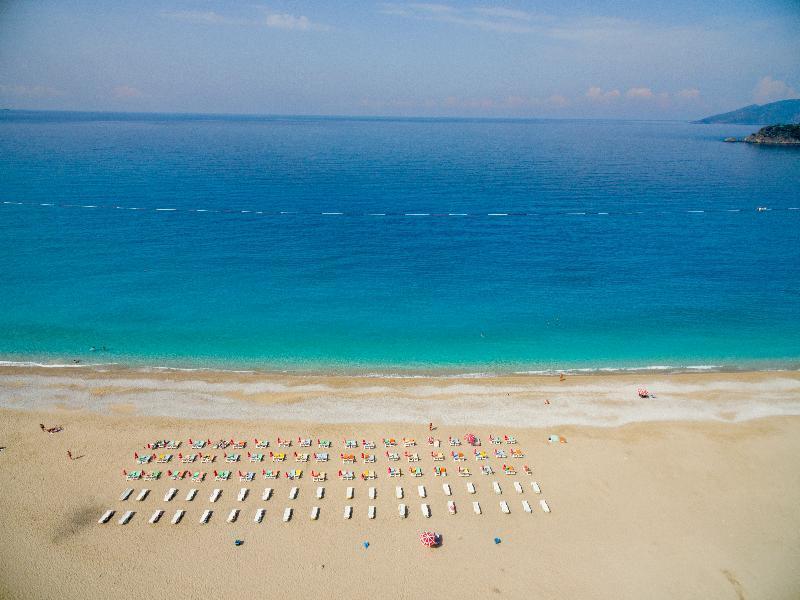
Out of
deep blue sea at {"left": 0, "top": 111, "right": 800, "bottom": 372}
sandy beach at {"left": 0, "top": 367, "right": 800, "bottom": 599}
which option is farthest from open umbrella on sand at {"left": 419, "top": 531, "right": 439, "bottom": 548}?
deep blue sea at {"left": 0, "top": 111, "right": 800, "bottom": 372}

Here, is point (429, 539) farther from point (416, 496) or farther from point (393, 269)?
point (393, 269)

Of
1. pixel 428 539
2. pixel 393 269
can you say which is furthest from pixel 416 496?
pixel 393 269

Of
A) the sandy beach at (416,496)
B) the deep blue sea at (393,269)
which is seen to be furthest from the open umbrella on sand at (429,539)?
the deep blue sea at (393,269)

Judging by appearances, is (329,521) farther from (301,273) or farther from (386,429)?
(301,273)

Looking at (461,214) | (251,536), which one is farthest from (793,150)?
(251,536)

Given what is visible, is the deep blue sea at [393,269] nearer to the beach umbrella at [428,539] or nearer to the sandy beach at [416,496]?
the sandy beach at [416,496]

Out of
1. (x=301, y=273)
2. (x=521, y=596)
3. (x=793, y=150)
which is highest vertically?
(x=793, y=150)
